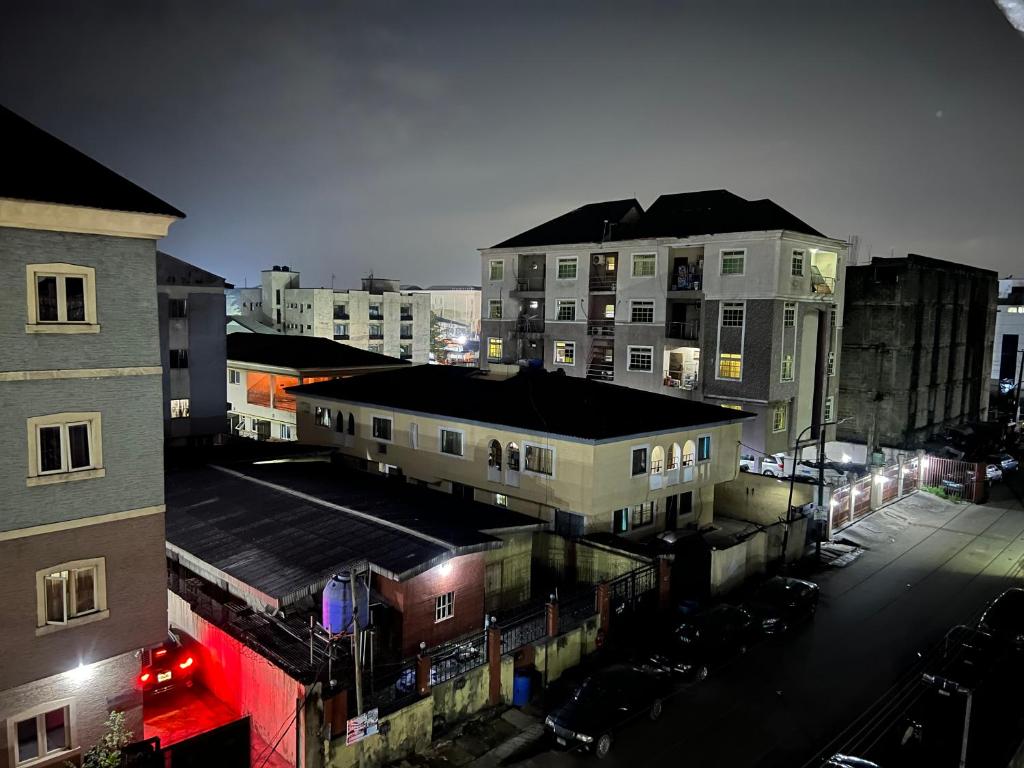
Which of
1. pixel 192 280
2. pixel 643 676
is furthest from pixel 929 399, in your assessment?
pixel 192 280

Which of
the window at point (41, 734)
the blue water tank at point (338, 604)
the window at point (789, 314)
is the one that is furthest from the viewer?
the window at point (789, 314)

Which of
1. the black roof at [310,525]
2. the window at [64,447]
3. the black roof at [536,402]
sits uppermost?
the window at [64,447]

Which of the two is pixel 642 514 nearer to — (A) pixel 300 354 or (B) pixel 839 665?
(B) pixel 839 665

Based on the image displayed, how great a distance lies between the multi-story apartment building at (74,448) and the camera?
15352 mm

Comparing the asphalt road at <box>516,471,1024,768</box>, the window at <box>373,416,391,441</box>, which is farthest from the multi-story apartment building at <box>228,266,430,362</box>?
the asphalt road at <box>516,471,1024,768</box>

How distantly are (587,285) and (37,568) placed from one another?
4224 centimetres

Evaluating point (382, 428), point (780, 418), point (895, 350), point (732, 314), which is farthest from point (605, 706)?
point (895, 350)

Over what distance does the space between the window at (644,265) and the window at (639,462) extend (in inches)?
855

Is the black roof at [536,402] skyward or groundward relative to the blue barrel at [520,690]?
skyward

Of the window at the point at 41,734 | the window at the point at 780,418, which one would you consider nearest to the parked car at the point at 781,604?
the window at the point at 780,418

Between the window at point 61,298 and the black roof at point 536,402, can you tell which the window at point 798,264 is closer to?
the black roof at point 536,402

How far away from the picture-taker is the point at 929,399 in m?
A: 59.8

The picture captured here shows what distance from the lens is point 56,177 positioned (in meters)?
16.0

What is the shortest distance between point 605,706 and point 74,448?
14.4 m
